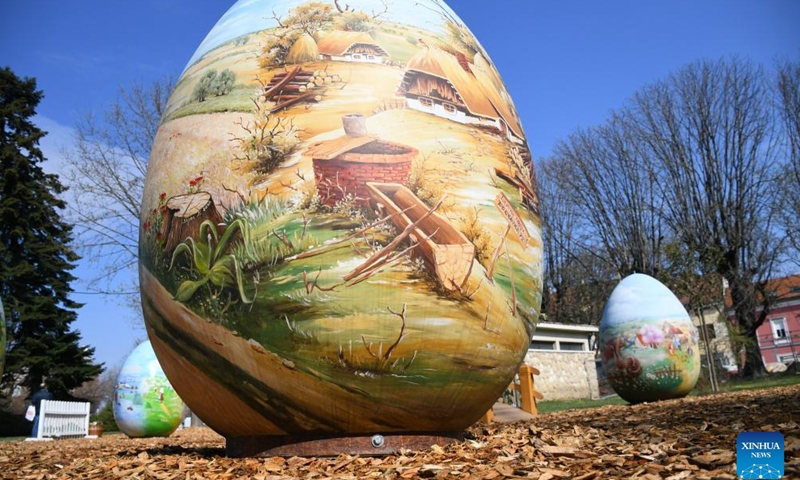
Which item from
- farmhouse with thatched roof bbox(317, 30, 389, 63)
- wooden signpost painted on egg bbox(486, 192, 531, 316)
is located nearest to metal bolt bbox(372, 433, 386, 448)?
wooden signpost painted on egg bbox(486, 192, 531, 316)

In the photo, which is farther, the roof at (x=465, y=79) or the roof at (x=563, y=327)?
the roof at (x=563, y=327)

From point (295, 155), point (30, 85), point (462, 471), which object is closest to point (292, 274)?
point (295, 155)

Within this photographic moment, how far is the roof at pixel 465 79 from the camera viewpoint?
15.6ft

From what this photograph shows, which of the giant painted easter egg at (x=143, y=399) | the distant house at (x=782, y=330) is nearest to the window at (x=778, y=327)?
the distant house at (x=782, y=330)

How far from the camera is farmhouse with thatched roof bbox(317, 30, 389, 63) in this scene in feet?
15.3

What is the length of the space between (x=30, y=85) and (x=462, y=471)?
106 ft

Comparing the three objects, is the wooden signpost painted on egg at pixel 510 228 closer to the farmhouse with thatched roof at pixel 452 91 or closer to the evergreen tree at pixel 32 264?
the farmhouse with thatched roof at pixel 452 91

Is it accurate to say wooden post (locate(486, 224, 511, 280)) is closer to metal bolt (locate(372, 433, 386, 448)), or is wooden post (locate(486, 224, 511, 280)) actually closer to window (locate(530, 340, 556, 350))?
metal bolt (locate(372, 433, 386, 448))

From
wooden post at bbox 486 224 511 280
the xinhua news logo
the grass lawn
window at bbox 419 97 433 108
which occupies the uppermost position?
window at bbox 419 97 433 108

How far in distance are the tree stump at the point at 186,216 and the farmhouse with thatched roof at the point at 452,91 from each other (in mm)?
1562

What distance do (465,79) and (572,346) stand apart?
1125 inches

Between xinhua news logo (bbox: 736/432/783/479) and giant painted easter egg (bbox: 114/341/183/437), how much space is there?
11.8m

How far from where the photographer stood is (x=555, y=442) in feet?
15.4

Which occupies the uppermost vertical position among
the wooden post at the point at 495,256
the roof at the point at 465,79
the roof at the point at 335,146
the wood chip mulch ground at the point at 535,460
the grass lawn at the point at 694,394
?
the roof at the point at 465,79
